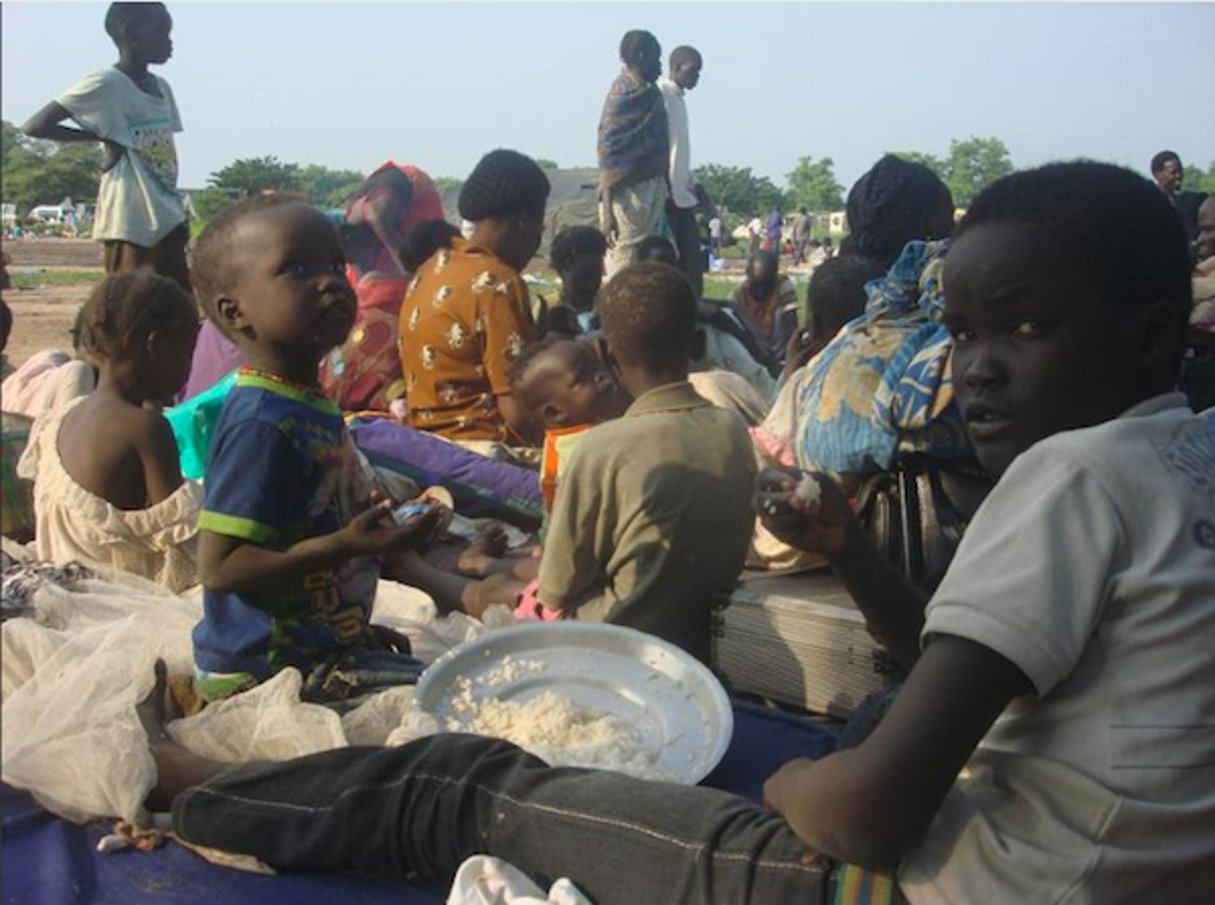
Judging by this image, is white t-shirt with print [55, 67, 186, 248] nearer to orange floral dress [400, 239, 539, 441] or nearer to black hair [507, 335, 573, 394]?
orange floral dress [400, 239, 539, 441]

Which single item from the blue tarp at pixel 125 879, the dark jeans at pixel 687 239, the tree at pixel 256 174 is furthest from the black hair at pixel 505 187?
the tree at pixel 256 174

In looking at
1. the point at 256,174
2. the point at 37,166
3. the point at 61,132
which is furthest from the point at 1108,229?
the point at 256,174

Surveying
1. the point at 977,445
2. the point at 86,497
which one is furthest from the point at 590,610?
the point at 977,445

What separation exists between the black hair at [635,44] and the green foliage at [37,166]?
315cm

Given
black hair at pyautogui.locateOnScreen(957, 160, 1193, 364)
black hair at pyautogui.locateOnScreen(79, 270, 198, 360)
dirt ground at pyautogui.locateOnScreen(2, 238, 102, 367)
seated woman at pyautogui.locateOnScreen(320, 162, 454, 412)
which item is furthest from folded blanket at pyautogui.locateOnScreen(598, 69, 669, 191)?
black hair at pyautogui.locateOnScreen(957, 160, 1193, 364)

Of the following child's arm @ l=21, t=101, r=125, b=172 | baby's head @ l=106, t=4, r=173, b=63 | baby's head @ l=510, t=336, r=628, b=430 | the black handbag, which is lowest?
the black handbag

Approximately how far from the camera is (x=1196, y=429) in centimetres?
141

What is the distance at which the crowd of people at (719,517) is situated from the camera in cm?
128

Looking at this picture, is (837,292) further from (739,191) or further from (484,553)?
(739,191)

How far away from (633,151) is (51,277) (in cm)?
1196

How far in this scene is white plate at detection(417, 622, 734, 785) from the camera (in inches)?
91.7

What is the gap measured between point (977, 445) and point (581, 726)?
44.1 inches

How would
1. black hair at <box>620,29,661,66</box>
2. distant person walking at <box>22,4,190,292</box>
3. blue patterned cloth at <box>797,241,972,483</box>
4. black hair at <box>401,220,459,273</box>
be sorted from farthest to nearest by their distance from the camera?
1. black hair at <box>620,29,661,66</box>
2. black hair at <box>401,220,459,273</box>
3. distant person walking at <box>22,4,190,292</box>
4. blue patterned cloth at <box>797,241,972,483</box>

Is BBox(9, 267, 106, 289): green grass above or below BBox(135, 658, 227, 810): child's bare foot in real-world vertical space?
above
